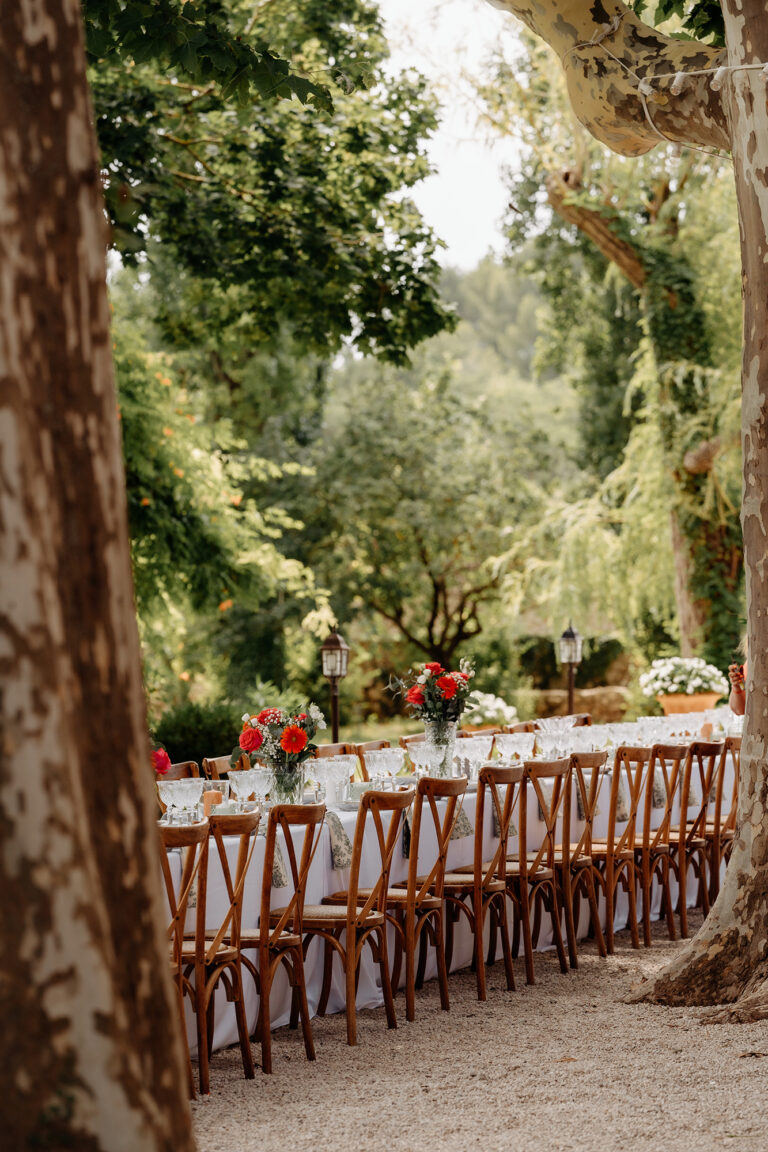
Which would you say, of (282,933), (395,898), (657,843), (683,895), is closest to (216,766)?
(395,898)

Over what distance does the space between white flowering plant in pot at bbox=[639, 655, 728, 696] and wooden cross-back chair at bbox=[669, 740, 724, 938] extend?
3.69 m

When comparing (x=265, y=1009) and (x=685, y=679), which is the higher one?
(x=685, y=679)

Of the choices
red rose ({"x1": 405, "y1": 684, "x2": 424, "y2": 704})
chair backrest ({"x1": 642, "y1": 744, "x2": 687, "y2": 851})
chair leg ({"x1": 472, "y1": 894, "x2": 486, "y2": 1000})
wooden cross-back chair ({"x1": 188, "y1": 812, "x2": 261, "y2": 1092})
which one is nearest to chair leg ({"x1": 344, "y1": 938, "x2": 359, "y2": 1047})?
wooden cross-back chair ({"x1": 188, "y1": 812, "x2": 261, "y2": 1092})

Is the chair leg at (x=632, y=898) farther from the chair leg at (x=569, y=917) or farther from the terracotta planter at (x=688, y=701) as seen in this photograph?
the terracotta planter at (x=688, y=701)

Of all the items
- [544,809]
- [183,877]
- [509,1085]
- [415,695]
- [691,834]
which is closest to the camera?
[509,1085]

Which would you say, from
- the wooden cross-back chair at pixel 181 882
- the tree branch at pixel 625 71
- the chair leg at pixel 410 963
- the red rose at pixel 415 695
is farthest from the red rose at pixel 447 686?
the tree branch at pixel 625 71

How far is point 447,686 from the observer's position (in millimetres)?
6516

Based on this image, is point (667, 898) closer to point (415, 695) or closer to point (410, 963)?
point (415, 695)

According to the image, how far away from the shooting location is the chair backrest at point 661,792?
678 cm

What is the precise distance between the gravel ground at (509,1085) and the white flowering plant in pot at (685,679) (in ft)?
19.2

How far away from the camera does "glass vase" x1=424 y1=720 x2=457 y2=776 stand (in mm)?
6488

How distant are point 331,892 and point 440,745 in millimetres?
1191

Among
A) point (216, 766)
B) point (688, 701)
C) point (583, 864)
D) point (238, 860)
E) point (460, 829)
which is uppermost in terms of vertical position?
point (688, 701)

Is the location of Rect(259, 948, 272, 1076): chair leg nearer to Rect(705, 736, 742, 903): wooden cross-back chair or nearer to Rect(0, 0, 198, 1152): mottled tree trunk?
Rect(0, 0, 198, 1152): mottled tree trunk
